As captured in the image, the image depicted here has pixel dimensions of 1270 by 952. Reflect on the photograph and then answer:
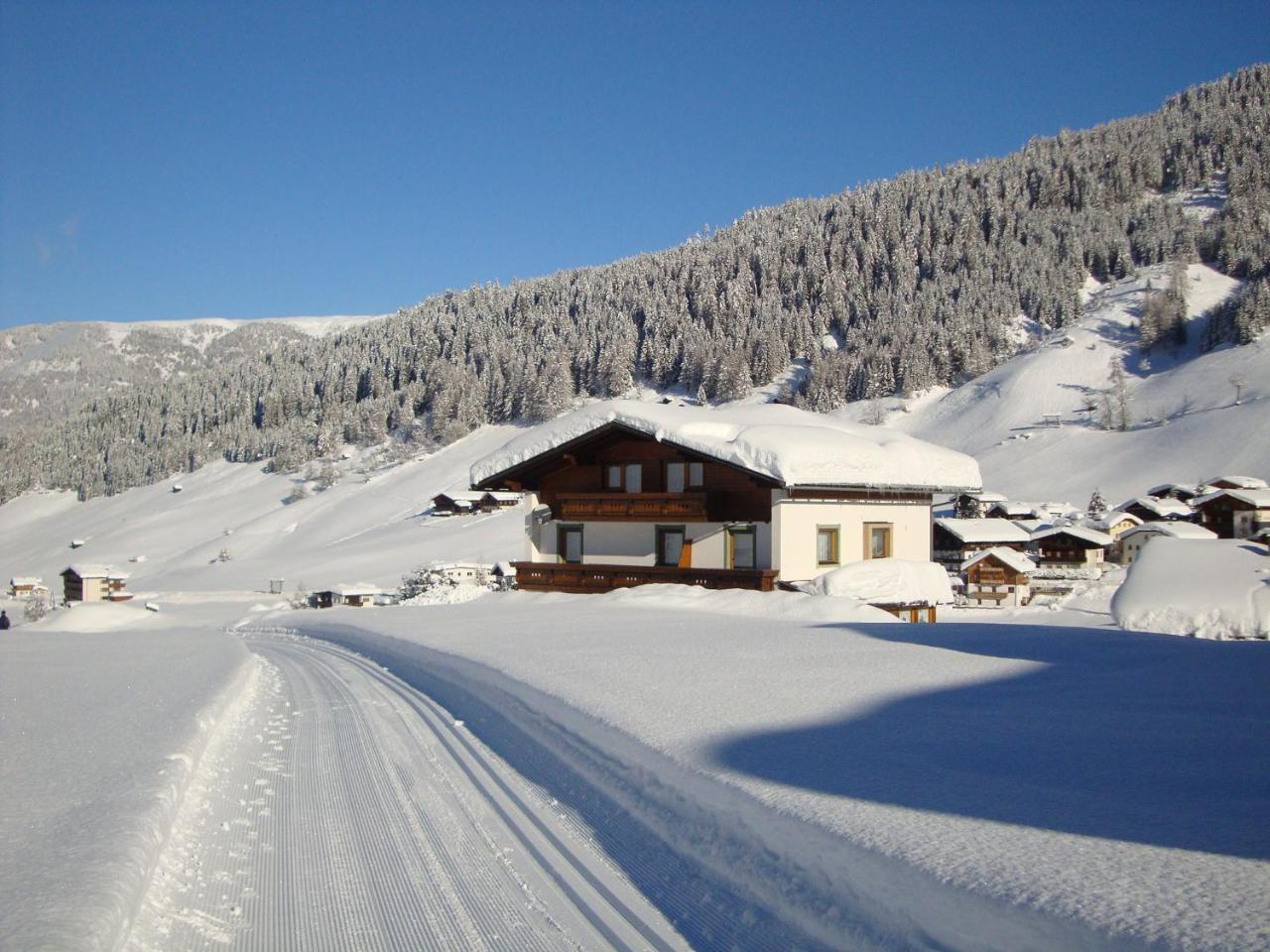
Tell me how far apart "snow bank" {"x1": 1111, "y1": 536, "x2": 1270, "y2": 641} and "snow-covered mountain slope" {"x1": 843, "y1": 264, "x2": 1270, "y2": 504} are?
70.8 meters

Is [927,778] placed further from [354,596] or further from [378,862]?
[354,596]

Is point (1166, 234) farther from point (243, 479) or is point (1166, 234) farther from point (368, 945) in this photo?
point (368, 945)

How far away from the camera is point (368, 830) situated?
631 cm

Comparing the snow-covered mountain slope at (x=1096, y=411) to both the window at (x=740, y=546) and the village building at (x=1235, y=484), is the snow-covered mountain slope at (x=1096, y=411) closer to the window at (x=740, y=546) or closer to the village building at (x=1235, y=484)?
the village building at (x=1235, y=484)

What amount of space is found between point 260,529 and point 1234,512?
280 ft

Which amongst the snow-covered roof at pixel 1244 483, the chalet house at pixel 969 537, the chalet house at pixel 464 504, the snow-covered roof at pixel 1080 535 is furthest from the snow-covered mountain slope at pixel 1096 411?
the chalet house at pixel 464 504

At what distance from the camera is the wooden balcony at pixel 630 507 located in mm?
25578

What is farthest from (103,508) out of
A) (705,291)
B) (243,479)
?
(705,291)

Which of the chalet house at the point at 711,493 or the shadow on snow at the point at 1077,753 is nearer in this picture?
the shadow on snow at the point at 1077,753

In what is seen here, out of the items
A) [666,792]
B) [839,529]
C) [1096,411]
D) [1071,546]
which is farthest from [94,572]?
[1096,411]

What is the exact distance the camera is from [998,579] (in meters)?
48.5

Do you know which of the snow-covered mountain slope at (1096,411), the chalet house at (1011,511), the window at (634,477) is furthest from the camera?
the snow-covered mountain slope at (1096,411)

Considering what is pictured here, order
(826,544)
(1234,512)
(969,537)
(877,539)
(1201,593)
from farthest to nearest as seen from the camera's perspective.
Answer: (1234,512) → (969,537) → (877,539) → (826,544) → (1201,593)

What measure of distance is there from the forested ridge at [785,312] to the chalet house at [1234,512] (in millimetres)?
46366
